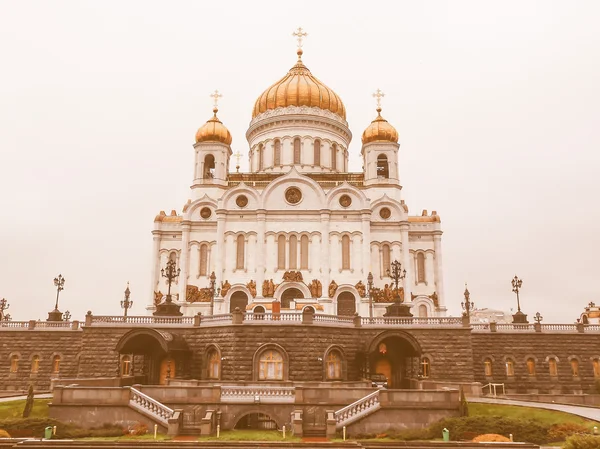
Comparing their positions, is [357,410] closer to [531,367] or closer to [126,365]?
[126,365]

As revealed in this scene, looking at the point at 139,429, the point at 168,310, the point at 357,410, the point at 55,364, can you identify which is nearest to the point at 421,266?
the point at 168,310

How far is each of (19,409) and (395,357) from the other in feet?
63.5

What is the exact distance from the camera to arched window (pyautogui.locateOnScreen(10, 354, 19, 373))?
3734 centimetres

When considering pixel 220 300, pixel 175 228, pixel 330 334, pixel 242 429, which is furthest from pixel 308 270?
pixel 242 429

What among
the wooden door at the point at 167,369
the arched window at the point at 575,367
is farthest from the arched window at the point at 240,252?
the arched window at the point at 575,367

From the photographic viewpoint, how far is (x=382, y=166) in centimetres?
5381

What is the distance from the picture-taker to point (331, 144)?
57438 millimetres

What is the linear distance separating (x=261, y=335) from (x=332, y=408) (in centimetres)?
792

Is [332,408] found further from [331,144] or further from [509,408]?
[331,144]

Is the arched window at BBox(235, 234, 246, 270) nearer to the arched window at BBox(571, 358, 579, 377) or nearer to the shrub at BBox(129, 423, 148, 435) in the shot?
the shrub at BBox(129, 423, 148, 435)

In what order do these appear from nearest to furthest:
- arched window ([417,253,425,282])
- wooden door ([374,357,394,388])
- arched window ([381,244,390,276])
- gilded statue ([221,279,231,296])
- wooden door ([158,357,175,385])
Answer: wooden door ([158,357,175,385]) < wooden door ([374,357,394,388]) < gilded statue ([221,279,231,296]) < arched window ([381,244,390,276]) < arched window ([417,253,425,282])

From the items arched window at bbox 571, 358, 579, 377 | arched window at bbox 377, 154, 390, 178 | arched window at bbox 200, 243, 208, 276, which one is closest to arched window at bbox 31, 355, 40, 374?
arched window at bbox 200, 243, 208, 276

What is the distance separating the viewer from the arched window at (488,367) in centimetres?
3622

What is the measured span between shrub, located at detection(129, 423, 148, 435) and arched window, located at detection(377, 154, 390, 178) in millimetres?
35331
